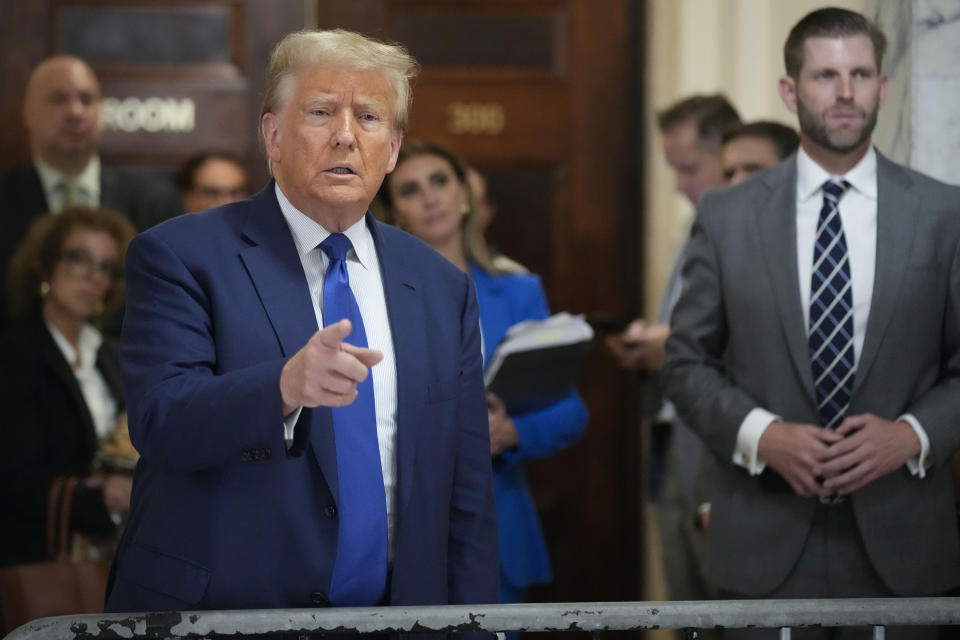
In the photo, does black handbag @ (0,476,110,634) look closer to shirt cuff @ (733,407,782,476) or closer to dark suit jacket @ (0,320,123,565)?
dark suit jacket @ (0,320,123,565)

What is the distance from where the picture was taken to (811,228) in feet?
10.3

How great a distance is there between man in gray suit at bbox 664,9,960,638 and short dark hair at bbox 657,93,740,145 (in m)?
1.70

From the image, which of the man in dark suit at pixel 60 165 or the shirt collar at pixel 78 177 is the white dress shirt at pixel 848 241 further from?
the shirt collar at pixel 78 177

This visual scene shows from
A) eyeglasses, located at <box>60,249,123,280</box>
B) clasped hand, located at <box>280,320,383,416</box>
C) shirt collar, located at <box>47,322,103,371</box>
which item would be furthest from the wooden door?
clasped hand, located at <box>280,320,383,416</box>

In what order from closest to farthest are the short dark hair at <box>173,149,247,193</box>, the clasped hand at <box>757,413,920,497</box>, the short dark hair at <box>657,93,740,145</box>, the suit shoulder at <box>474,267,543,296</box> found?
the clasped hand at <box>757,413,920,497</box> → the suit shoulder at <box>474,267,543,296</box> → the short dark hair at <box>657,93,740,145</box> → the short dark hair at <box>173,149,247,193</box>

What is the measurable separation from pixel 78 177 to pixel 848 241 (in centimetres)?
304

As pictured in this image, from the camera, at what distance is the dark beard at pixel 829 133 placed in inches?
121

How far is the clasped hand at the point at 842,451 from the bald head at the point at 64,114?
303cm

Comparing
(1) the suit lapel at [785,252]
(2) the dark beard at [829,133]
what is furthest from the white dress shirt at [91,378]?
(2) the dark beard at [829,133]

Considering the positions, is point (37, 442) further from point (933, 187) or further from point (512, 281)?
point (933, 187)

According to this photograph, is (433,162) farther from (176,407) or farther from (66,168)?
(176,407)

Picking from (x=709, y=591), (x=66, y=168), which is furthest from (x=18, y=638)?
(x=66, y=168)

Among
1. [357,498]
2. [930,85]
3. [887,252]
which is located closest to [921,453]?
[887,252]

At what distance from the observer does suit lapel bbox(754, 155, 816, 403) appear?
3047 mm
